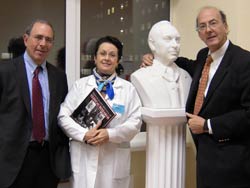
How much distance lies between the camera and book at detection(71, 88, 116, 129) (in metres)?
1.77

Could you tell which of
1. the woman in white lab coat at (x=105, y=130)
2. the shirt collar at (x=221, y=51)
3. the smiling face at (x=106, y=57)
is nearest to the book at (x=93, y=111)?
the woman in white lab coat at (x=105, y=130)

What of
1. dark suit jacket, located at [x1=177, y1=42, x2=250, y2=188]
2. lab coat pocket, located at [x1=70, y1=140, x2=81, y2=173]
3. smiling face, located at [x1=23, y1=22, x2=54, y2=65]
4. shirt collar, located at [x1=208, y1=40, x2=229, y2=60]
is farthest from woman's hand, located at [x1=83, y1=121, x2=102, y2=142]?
shirt collar, located at [x1=208, y1=40, x2=229, y2=60]

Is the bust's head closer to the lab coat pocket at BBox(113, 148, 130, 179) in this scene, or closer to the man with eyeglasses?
the man with eyeglasses

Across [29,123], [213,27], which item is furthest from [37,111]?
[213,27]

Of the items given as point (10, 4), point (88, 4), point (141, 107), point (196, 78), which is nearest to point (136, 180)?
point (141, 107)

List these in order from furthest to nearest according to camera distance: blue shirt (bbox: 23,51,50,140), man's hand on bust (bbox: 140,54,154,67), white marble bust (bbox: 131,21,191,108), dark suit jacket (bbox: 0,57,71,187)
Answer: man's hand on bust (bbox: 140,54,154,67)
white marble bust (bbox: 131,21,191,108)
blue shirt (bbox: 23,51,50,140)
dark suit jacket (bbox: 0,57,71,187)

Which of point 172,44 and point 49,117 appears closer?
point 49,117

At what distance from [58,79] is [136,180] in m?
1.28

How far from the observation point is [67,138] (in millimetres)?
1935

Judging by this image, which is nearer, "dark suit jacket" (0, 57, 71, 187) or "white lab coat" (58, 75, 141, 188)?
"dark suit jacket" (0, 57, 71, 187)

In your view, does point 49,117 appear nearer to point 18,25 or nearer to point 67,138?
point 67,138

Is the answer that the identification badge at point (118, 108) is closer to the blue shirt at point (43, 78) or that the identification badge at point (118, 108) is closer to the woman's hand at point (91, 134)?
the woman's hand at point (91, 134)

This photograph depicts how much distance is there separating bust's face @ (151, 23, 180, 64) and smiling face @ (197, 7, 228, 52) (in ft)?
0.85

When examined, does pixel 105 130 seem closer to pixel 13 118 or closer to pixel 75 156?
pixel 75 156
